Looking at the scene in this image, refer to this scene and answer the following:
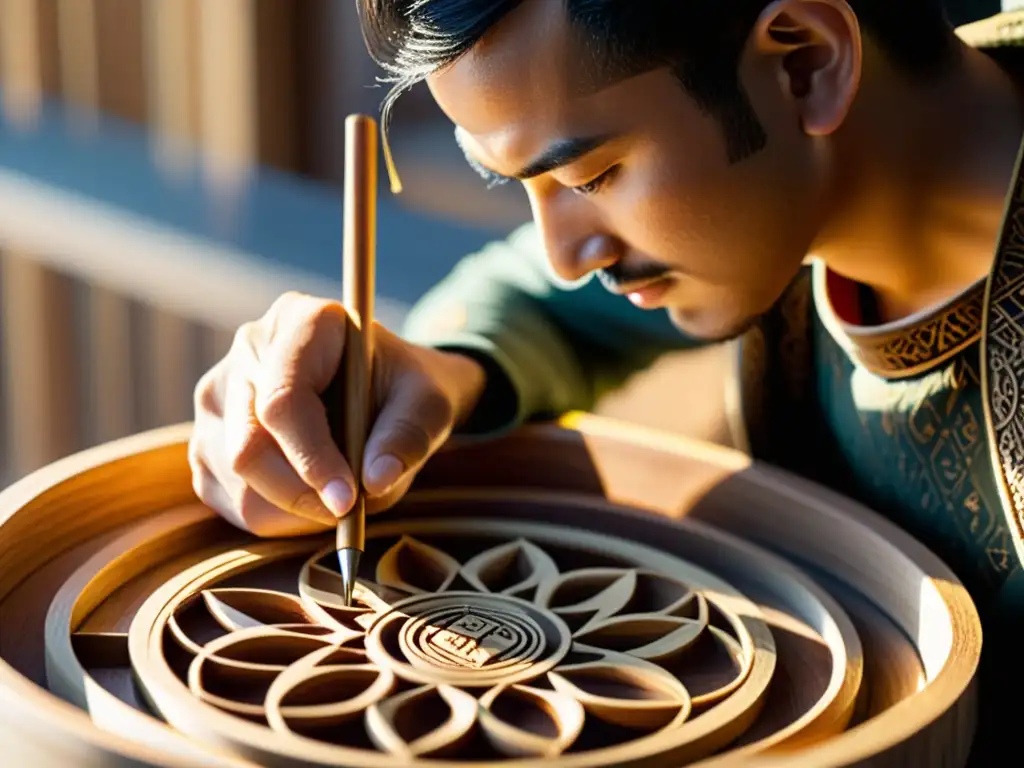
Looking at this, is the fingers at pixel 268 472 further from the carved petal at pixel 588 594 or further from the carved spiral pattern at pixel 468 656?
the carved petal at pixel 588 594

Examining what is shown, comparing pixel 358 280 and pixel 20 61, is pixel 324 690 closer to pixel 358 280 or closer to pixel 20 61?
pixel 358 280

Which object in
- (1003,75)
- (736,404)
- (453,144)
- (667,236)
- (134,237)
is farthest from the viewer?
(453,144)

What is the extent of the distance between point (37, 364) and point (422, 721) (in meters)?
1.69

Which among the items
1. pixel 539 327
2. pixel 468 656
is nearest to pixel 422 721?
pixel 468 656

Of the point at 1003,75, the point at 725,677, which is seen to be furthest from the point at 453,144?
the point at 725,677

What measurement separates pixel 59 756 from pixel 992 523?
594 mm

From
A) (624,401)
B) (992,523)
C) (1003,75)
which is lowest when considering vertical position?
(624,401)

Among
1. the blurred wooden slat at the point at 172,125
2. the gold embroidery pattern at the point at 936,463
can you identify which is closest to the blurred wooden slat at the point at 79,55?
the blurred wooden slat at the point at 172,125

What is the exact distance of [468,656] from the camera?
585 mm

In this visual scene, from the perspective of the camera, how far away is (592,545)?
73 cm

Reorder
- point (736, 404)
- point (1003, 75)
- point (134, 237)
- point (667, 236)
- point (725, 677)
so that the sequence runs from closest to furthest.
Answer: point (725, 677) < point (667, 236) < point (1003, 75) < point (736, 404) < point (134, 237)

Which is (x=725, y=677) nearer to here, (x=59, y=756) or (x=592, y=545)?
(x=592, y=545)

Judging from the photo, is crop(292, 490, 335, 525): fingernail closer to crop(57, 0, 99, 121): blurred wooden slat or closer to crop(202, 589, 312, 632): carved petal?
crop(202, 589, 312, 632): carved petal

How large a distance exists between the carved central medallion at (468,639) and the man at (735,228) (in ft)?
0.29
